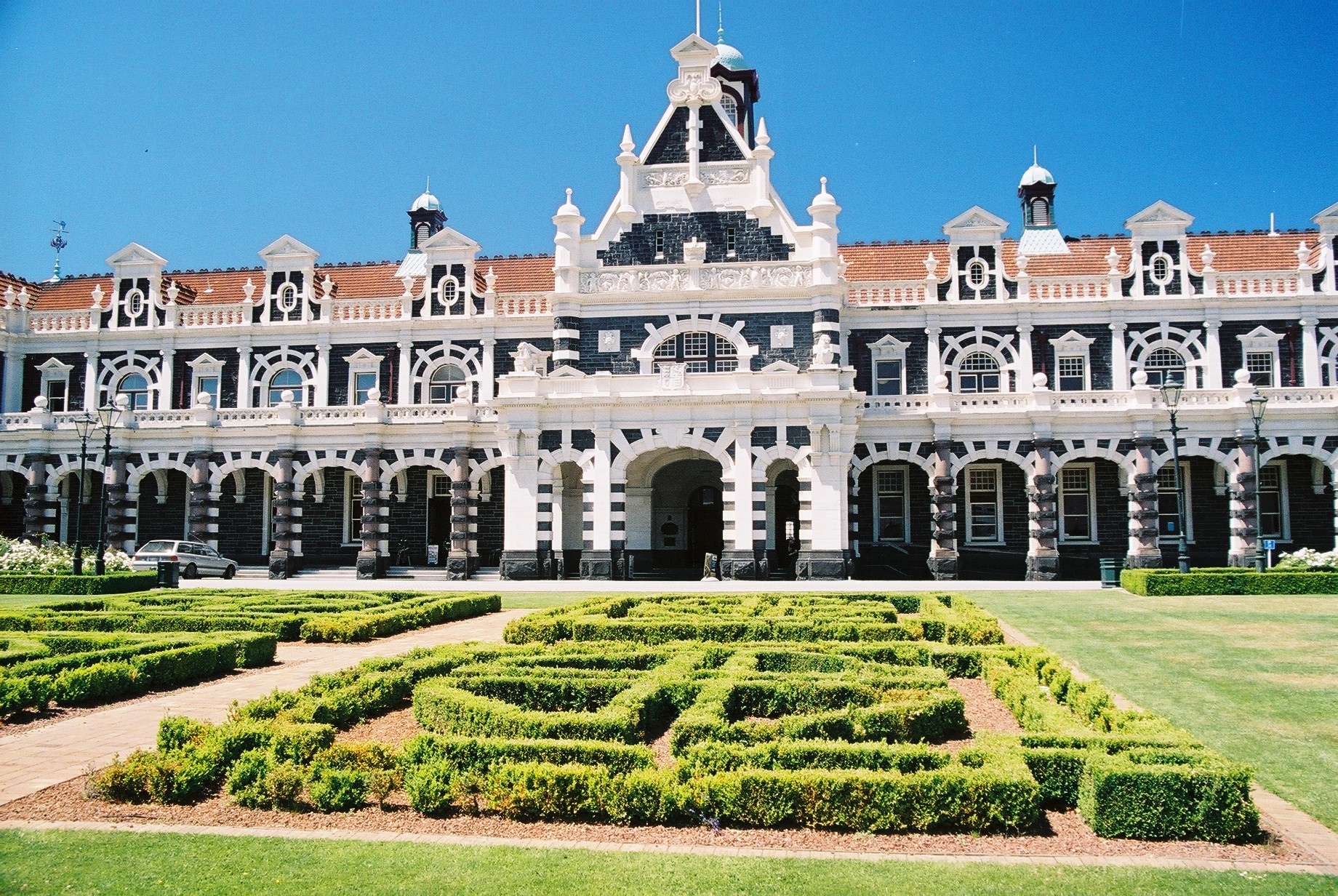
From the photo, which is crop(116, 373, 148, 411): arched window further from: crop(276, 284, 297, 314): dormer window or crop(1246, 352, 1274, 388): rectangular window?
crop(1246, 352, 1274, 388): rectangular window

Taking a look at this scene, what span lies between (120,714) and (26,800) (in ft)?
12.8

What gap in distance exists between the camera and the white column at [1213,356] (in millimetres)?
38312

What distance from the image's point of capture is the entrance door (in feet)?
130

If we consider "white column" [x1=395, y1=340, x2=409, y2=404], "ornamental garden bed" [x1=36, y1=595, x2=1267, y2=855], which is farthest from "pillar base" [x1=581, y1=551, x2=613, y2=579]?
"ornamental garden bed" [x1=36, y1=595, x2=1267, y2=855]

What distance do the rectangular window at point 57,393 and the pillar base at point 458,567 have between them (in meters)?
21.4

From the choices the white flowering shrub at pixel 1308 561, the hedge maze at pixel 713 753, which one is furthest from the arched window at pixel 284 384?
the white flowering shrub at pixel 1308 561

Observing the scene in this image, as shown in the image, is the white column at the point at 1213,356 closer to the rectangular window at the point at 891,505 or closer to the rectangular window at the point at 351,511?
the rectangular window at the point at 891,505

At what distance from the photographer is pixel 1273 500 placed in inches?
1486

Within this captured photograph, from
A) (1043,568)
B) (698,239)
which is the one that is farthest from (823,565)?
(698,239)

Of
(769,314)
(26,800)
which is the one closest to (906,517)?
(769,314)

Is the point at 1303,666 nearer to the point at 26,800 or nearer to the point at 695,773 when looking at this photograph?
the point at 695,773

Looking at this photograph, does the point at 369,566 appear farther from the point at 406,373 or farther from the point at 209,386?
the point at 209,386

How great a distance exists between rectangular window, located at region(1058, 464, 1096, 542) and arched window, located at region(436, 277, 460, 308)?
88.1ft

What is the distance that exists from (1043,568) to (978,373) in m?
8.76
